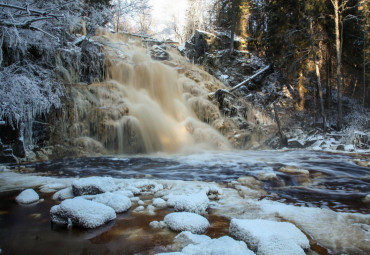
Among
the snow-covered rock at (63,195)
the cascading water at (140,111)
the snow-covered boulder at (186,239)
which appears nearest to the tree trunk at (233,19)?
the cascading water at (140,111)

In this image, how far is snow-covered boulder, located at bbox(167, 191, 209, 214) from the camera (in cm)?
271

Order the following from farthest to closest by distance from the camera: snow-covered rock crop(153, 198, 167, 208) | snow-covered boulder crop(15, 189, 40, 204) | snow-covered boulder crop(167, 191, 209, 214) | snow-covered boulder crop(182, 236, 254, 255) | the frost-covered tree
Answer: the frost-covered tree
snow-covered boulder crop(15, 189, 40, 204)
snow-covered rock crop(153, 198, 167, 208)
snow-covered boulder crop(167, 191, 209, 214)
snow-covered boulder crop(182, 236, 254, 255)

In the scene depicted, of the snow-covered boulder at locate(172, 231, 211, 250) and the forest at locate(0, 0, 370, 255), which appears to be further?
the forest at locate(0, 0, 370, 255)

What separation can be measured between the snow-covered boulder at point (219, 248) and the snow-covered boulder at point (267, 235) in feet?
0.32

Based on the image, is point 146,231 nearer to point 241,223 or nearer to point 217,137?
point 241,223

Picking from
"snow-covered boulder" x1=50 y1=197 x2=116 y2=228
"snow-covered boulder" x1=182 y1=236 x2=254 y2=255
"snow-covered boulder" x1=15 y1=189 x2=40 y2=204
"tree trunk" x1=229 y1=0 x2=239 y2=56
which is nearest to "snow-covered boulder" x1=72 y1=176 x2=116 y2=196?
"snow-covered boulder" x1=15 y1=189 x2=40 y2=204

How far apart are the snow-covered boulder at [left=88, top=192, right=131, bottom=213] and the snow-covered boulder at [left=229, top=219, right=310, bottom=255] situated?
4.04 ft

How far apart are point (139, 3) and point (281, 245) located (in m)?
7.61

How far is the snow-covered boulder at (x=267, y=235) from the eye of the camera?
180cm

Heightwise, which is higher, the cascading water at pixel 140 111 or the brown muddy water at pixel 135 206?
the cascading water at pixel 140 111

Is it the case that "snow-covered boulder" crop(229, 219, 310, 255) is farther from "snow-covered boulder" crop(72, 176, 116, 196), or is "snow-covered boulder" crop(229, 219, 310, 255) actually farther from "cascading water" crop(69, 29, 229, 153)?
"cascading water" crop(69, 29, 229, 153)

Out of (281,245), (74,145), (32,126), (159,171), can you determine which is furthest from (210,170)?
(32,126)

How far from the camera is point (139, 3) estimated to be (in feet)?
24.4

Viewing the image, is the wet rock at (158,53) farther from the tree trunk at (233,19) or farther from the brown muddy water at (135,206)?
the brown muddy water at (135,206)
